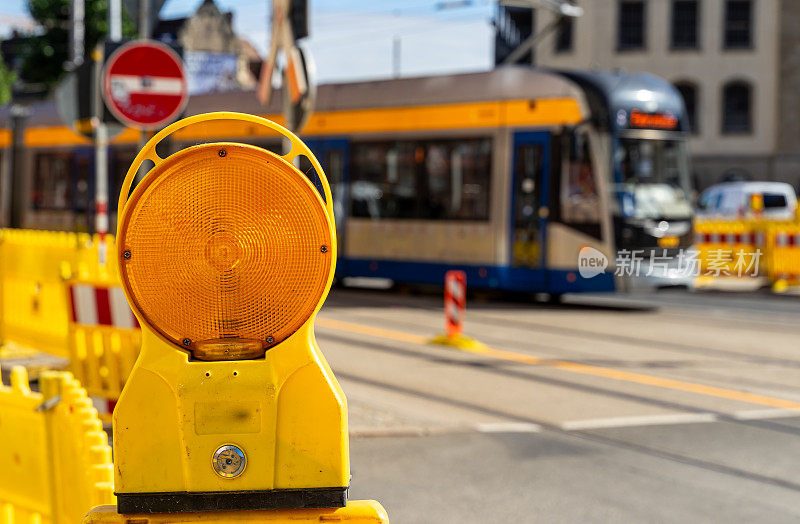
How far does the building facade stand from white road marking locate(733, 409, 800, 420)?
38861 mm

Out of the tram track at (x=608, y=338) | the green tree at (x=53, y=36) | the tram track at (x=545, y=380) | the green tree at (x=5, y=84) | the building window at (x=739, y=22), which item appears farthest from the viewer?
the green tree at (x=5, y=84)

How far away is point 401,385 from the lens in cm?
980

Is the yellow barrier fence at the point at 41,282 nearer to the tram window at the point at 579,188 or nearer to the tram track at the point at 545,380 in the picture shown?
the tram track at the point at 545,380

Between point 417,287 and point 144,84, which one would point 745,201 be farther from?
point 144,84

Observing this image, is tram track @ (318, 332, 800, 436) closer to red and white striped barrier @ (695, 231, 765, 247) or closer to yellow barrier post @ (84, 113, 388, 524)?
yellow barrier post @ (84, 113, 388, 524)

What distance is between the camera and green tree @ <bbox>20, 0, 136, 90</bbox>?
52.5 m

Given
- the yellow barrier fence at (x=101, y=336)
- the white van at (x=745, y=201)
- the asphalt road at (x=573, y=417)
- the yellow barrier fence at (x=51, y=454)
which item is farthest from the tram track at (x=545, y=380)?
the white van at (x=745, y=201)

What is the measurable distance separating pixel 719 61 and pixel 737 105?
1895mm

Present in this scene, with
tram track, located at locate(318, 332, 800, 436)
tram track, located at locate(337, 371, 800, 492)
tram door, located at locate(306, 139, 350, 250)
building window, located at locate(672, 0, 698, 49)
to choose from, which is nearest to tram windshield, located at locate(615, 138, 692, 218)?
tram door, located at locate(306, 139, 350, 250)

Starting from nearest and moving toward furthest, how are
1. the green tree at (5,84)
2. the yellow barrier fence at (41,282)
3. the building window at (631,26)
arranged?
the yellow barrier fence at (41,282) < the building window at (631,26) < the green tree at (5,84)

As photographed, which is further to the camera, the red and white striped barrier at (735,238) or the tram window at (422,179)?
the red and white striped barrier at (735,238)

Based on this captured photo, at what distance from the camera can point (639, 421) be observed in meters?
8.21

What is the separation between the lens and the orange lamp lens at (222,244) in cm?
281

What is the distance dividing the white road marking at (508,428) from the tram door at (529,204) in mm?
8575
